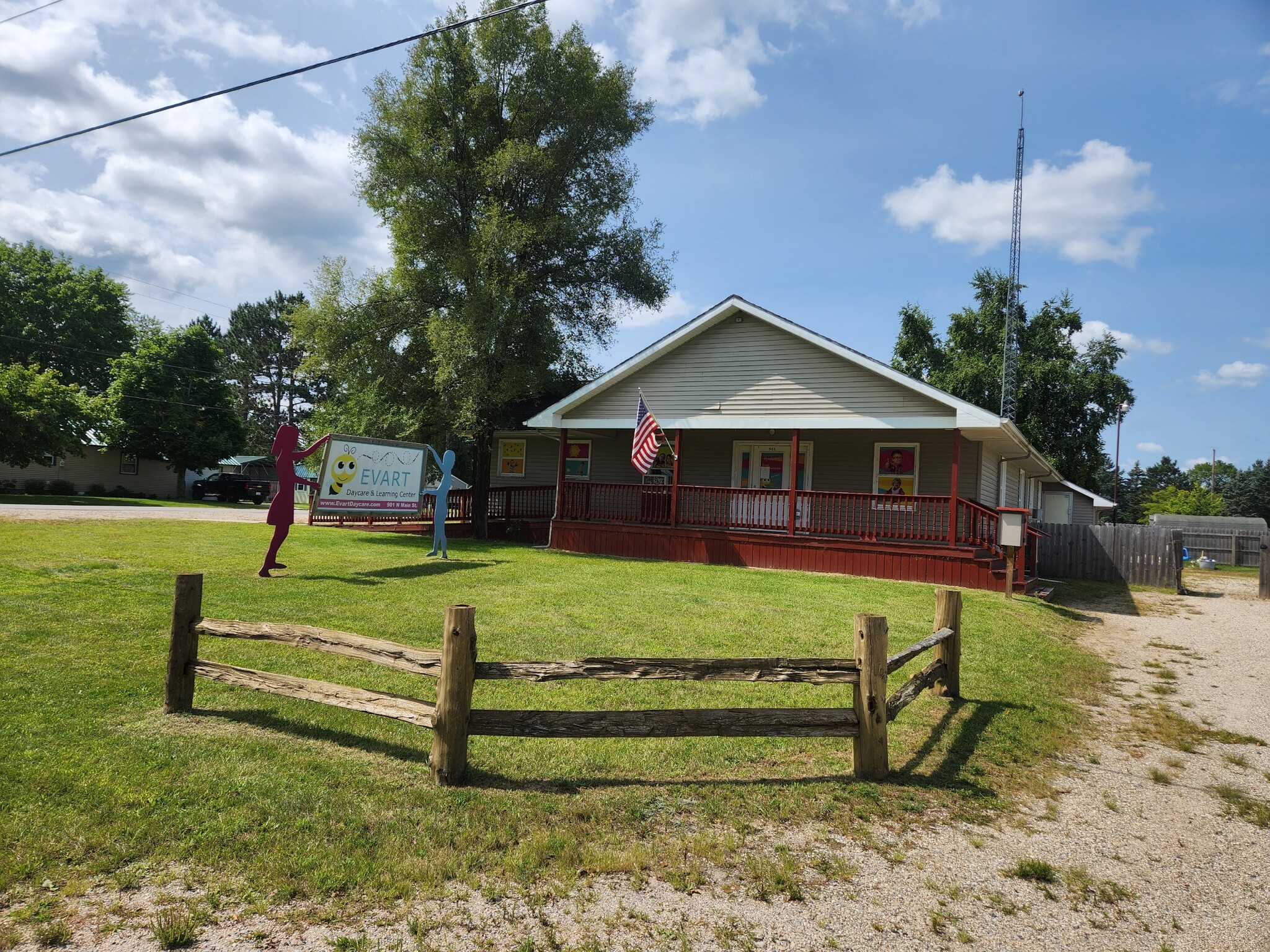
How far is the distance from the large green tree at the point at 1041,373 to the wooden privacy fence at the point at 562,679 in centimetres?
3834

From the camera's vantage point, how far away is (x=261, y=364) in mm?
65625

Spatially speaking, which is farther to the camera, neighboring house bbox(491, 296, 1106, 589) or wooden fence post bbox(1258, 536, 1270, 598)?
wooden fence post bbox(1258, 536, 1270, 598)

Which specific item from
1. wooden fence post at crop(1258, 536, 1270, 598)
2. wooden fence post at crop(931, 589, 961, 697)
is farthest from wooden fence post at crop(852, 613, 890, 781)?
wooden fence post at crop(1258, 536, 1270, 598)

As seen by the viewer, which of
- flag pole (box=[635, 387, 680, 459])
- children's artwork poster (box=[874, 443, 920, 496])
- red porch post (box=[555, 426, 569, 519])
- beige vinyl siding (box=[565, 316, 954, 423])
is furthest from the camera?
red porch post (box=[555, 426, 569, 519])

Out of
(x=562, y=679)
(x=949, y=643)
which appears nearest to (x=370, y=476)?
(x=562, y=679)

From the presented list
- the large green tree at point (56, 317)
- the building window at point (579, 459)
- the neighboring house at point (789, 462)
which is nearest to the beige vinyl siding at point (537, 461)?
the building window at point (579, 459)

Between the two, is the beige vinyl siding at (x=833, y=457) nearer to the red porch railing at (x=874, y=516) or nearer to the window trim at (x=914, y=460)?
the window trim at (x=914, y=460)

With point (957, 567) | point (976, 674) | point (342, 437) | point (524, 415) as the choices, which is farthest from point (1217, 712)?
point (524, 415)

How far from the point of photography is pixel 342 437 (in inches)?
530

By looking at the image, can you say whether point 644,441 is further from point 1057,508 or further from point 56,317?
point 56,317

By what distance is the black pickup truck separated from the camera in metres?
39.5

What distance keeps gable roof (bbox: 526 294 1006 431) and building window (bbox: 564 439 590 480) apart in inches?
133

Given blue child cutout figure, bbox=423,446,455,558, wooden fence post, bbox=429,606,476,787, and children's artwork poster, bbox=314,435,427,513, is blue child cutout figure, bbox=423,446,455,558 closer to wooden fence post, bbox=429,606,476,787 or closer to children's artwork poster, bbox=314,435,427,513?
children's artwork poster, bbox=314,435,427,513

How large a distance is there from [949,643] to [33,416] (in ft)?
119
